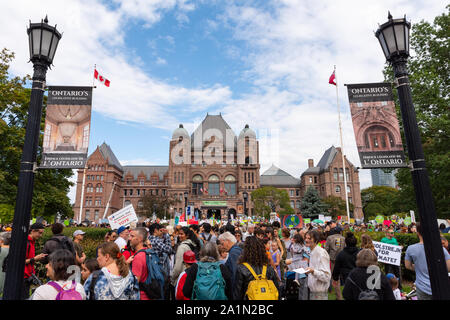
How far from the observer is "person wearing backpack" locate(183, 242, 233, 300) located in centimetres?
420

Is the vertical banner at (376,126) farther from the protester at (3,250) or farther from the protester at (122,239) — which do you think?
the protester at (3,250)

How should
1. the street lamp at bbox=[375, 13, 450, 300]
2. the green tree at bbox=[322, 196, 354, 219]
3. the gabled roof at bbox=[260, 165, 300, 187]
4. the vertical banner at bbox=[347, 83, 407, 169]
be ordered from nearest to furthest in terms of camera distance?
the street lamp at bbox=[375, 13, 450, 300] → the vertical banner at bbox=[347, 83, 407, 169] → the green tree at bbox=[322, 196, 354, 219] → the gabled roof at bbox=[260, 165, 300, 187]

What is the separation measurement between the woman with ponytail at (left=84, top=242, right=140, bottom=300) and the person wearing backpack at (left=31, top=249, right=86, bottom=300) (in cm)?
18

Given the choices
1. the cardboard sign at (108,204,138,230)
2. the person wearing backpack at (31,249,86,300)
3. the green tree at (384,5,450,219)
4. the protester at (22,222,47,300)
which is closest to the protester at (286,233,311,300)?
the person wearing backpack at (31,249,86,300)

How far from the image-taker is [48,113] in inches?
206

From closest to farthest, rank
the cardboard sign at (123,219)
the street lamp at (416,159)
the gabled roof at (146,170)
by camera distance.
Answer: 1. the street lamp at (416,159)
2. the cardboard sign at (123,219)
3. the gabled roof at (146,170)

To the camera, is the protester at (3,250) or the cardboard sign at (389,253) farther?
the cardboard sign at (389,253)

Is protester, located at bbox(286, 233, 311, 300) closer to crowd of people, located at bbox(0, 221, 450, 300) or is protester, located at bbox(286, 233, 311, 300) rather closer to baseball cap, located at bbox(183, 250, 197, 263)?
crowd of people, located at bbox(0, 221, 450, 300)

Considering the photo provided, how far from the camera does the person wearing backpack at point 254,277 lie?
13.4ft

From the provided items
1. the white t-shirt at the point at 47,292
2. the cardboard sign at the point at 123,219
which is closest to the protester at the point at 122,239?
the cardboard sign at the point at 123,219

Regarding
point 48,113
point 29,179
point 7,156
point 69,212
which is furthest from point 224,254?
point 69,212

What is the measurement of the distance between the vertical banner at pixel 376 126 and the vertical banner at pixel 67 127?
515cm

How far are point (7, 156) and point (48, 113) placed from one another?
18393mm

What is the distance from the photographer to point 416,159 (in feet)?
14.5
